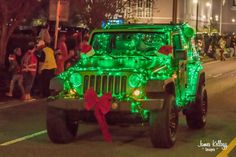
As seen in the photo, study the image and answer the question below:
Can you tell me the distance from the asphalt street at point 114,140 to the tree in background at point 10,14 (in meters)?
7.24

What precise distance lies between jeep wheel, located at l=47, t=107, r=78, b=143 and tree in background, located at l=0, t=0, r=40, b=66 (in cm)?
1084

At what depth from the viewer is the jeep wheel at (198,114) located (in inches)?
455

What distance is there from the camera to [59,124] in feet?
31.8

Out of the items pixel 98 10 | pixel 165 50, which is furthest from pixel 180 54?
pixel 98 10

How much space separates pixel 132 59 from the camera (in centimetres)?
1010

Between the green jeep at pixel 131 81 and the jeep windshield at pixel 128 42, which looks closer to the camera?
the green jeep at pixel 131 81

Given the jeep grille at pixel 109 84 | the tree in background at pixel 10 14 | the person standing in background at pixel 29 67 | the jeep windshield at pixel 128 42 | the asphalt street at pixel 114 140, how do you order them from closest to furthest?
1. the asphalt street at pixel 114 140
2. the jeep grille at pixel 109 84
3. the jeep windshield at pixel 128 42
4. the person standing in background at pixel 29 67
5. the tree in background at pixel 10 14

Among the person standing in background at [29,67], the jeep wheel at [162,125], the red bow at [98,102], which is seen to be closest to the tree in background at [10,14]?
the person standing in background at [29,67]

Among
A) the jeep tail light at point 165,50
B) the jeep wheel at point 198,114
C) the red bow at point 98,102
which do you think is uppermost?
the jeep tail light at point 165,50

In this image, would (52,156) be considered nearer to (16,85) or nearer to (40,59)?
(40,59)

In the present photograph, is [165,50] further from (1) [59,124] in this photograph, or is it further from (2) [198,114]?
(1) [59,124]

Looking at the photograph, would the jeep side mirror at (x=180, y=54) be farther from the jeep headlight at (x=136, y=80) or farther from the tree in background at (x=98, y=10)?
the tree in background at (x=98, y=10)

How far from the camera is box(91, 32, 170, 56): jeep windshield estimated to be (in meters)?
10.7

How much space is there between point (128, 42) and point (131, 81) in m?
1.67
